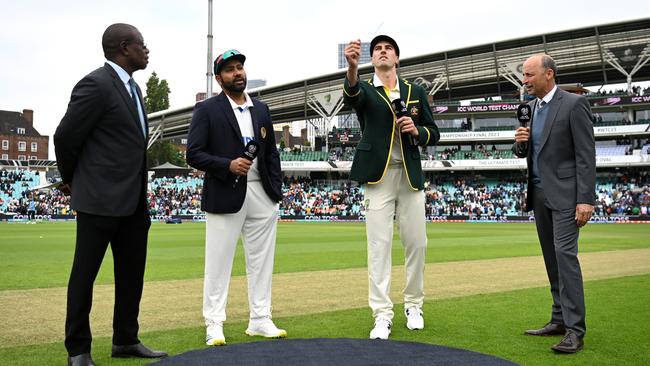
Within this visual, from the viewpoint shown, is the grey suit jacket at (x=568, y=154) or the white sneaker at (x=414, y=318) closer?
the grey suit jacket at (x=568, y=154)

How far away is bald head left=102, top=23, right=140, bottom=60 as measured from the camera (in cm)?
466

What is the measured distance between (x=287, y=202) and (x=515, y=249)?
39.6 m

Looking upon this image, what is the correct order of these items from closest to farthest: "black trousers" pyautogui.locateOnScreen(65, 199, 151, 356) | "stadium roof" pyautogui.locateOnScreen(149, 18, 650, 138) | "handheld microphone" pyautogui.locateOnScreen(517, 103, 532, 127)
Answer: "black trousers" pyautogui.locateOnScreen(65, 199, 151, 356) < "handheld microphone" pyautogui.locateOnScreen(517, 103, 532, 127) < "stadium roof" pyautogui.locateOnScreen(149, 18, 650, 138)

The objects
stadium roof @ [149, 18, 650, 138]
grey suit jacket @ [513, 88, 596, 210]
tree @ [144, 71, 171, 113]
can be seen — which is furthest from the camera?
tree @ [144, 71, 171, 113]

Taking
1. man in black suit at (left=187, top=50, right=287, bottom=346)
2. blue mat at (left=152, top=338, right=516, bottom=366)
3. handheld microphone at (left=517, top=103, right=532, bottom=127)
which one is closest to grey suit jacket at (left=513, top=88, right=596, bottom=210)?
handheld microphone at (left=517, top=103, right=532, bottom=127)

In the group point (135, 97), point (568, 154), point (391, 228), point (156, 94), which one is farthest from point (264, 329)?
point (156, 94)

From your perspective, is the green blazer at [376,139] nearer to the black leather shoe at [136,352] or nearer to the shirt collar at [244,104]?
the shirt collar at [244,104]

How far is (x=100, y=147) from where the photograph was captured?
446cm

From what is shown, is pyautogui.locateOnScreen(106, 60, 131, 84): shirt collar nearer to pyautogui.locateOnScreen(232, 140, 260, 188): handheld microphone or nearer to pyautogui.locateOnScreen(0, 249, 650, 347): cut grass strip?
pyautogui.locateOnScreen(232, 140, 260, 188): handheld microphone

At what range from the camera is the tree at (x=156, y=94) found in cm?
7288

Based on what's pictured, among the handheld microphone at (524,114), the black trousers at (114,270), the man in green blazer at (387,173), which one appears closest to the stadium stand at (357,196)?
the man in green blazer at (387,173)

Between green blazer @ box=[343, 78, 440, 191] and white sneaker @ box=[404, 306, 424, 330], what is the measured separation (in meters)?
1.17

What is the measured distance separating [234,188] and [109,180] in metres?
1.19

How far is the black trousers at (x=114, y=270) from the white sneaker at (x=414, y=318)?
8.08 ft
